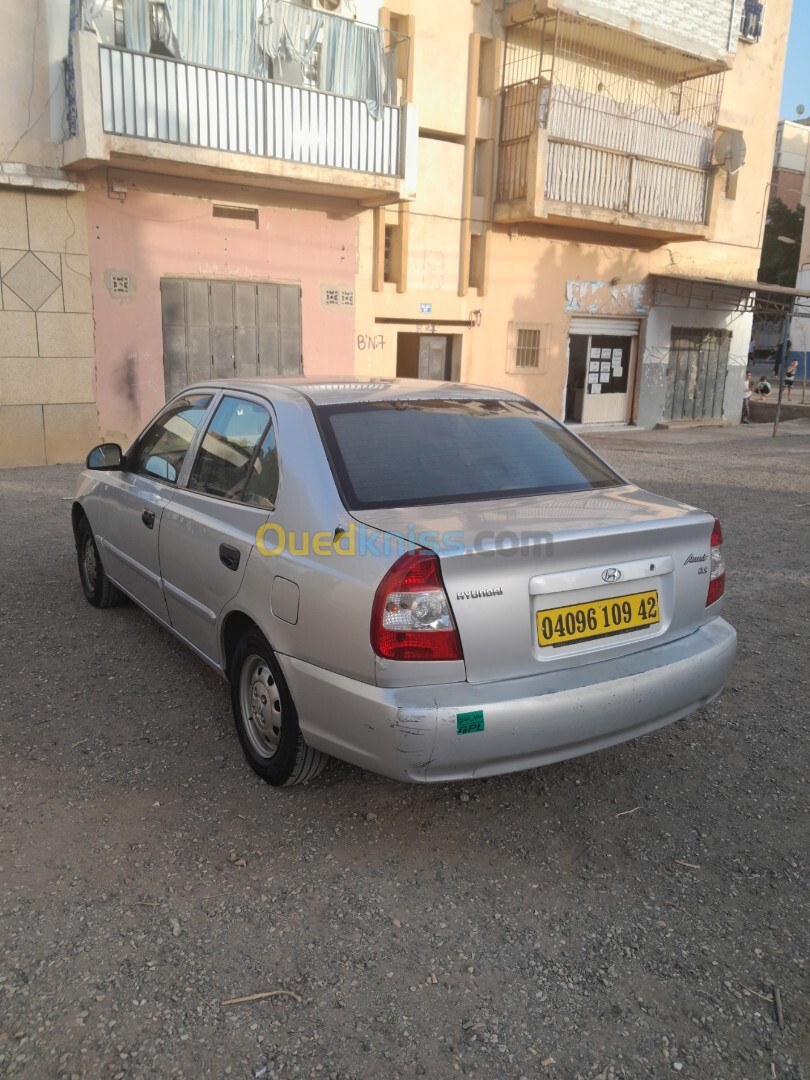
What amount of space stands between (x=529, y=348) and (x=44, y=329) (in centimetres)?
953

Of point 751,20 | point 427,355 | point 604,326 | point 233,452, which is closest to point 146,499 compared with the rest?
point 233,452

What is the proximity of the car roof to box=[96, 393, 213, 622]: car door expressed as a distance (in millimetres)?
294

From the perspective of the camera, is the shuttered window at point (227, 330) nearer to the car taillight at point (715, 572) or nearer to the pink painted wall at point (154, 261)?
the pink painted wall at point (154, 261)

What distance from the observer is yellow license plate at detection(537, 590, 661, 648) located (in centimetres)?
270

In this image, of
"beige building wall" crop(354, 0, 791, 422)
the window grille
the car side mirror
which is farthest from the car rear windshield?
the window grille

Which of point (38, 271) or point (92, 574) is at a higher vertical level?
point (38, 271)

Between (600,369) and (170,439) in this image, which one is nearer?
(170,439)

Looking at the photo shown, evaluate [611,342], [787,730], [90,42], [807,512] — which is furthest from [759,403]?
[787,730]

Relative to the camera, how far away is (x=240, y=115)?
11.4 metres

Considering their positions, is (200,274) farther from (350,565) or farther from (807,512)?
(350,565)

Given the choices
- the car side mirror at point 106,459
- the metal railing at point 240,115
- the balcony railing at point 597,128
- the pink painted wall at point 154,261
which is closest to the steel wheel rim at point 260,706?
the car side mirror at point 106,459

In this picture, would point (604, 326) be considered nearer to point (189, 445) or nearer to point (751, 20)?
point (751, 20)

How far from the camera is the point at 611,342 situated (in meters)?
18.7

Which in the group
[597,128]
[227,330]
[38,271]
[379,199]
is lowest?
[227,330]
